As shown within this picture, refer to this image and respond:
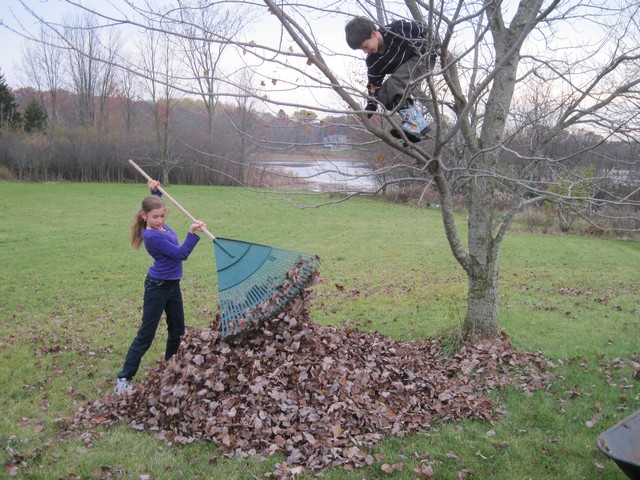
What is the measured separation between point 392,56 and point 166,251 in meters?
2.46

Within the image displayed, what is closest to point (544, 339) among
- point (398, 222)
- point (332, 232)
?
point (332, 232)

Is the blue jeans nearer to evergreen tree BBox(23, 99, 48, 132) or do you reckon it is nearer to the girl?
the girl

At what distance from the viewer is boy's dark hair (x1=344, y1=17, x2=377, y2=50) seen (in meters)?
3.49

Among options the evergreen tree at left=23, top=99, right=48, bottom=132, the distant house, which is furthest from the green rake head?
the evergreen tree at left=23, top=99, right=48, bottom=132

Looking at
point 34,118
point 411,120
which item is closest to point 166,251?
point 411,120

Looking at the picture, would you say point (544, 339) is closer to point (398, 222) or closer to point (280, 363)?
point (280, 363)

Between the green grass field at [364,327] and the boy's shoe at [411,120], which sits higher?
the boy's shoe at [411,120]

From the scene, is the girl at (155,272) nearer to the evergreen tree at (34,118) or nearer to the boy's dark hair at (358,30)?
the boy's dark hair at (358,30)

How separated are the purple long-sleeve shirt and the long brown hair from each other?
21 centimetres

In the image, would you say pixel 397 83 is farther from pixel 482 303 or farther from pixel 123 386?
pixel 123 386

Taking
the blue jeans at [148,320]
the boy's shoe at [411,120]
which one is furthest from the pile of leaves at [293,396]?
the boy's shoe at [411,120]

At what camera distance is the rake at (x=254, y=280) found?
14.0ft

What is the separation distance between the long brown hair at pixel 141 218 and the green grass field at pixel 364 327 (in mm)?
984

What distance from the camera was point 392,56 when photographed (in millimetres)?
3674
